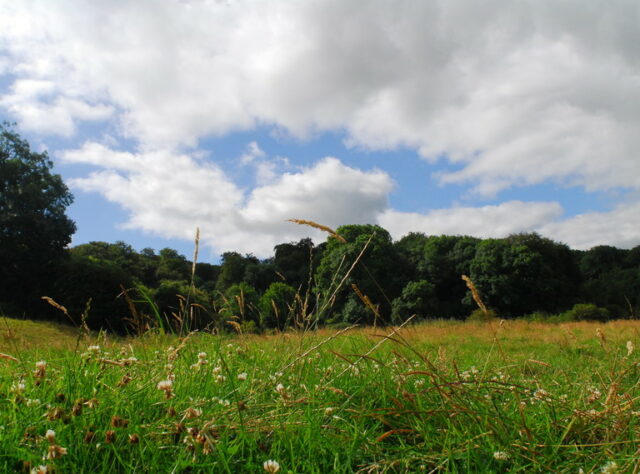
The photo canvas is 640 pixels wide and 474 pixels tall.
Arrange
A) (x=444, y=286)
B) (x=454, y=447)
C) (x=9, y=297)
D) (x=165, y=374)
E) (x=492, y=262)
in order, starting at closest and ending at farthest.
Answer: (x=454, y=447), (x=165, y=374), (x=9, y=297), (x=492, y=262), (x=444, y=286)

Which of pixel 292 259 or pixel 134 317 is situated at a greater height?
pixel 292 259

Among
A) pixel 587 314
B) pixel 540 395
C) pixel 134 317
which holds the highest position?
pixel 134 317

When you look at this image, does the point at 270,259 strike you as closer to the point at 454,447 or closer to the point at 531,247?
the point at 531,247

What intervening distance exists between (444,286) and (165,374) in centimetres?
4247

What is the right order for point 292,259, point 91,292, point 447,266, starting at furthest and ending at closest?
point 292,259 < point 447,266 < point 91,292

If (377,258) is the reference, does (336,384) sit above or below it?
below

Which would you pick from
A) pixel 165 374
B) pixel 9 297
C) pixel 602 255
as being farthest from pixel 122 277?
pixel 602 255

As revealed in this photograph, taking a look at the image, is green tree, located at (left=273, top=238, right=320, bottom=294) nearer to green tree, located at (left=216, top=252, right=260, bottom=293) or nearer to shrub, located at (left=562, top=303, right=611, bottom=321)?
green tree, located at (left=216, top=252, right=260, bottom=293)

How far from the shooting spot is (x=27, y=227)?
34.1m

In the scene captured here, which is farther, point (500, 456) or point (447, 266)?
point (447, 266)

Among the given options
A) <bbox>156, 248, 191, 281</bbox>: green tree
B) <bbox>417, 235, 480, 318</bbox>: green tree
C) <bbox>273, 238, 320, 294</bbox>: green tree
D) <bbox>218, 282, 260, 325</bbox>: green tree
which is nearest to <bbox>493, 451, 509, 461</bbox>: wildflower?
<bbox>218, 282, 260, 325</bbox>: green tree

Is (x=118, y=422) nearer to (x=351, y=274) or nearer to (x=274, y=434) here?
(x=274, y=434)

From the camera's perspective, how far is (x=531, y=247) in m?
43.2

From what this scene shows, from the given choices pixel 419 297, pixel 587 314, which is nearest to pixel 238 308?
pixel 587 314
